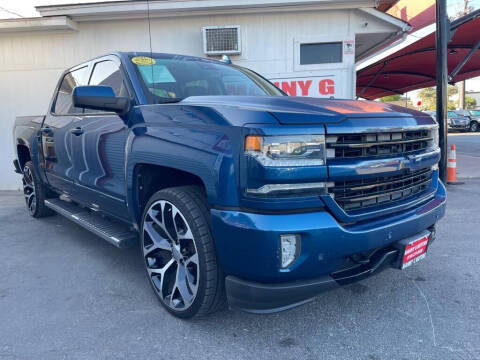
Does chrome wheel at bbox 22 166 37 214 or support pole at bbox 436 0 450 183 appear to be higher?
support pole at bbox 436 0 450 183

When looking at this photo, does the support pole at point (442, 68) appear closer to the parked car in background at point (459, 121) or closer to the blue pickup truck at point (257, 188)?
the blue pickup truck at point (257, 188)

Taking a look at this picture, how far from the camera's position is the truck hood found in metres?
1.84

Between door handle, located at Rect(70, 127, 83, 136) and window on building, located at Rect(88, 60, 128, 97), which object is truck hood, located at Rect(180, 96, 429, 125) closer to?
window on building, located at Rect(88, 60, 128, 97)

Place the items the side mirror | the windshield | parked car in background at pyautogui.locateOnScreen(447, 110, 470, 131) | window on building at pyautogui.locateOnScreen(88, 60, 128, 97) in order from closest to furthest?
the side mirror
the windshield
window on building at pyautogui.locateOnScreen(88, 60, 128, 97)
parked car in background at pyautogui.locateOnScreen(447, 110, 470, 131)

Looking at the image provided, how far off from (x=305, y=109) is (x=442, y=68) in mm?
5631

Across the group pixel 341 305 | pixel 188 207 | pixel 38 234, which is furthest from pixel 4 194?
Answer: pixel 341 305

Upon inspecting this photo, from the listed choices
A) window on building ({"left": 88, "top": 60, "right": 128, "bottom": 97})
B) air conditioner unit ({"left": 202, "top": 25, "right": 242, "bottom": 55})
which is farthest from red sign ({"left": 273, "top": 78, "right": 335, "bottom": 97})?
window on building ({"left": 88, "top": 60, "right": 128, "bottom": 97})

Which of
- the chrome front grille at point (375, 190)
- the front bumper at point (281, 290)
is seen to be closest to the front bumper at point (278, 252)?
the front bumper at point (281, 290)

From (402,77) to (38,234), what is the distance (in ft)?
52.5

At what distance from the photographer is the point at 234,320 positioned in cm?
233

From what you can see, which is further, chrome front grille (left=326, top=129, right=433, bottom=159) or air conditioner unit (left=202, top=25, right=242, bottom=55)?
air conditioner unit (left=202, top=25, right=242, bottom=55)

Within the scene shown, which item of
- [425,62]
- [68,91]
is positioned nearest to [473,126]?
[425,62]

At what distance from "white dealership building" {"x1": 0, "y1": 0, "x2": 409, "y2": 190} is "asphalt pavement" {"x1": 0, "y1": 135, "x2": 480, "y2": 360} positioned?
4906 millimetres

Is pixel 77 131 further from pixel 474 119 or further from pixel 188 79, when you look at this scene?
pixel 474 119
